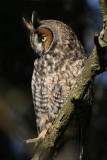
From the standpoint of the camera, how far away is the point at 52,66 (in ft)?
8.61

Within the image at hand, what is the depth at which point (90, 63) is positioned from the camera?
1.71 metres

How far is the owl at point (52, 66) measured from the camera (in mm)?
2516

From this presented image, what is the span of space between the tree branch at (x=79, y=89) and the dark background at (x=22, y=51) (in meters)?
0.84

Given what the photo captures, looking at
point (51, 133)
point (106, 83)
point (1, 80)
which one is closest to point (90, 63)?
point (51, 133)

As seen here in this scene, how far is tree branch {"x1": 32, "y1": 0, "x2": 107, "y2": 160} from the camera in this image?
1624 millimetres

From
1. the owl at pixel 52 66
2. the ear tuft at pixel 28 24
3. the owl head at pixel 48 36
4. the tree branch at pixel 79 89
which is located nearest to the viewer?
the tree branch at pixel 79 89

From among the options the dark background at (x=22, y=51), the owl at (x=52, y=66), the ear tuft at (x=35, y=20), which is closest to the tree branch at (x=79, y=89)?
the owl at (x=52, y=66)

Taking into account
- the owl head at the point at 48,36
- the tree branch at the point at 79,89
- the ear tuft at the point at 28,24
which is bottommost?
the tree branch at the point at 79,89

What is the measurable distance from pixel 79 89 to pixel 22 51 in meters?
1.57

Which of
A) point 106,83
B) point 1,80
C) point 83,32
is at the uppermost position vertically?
point 83,32

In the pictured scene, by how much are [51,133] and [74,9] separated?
6.01 feet

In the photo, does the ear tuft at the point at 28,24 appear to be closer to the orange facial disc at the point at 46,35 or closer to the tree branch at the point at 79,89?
the orange facial disc at the point at 46,35

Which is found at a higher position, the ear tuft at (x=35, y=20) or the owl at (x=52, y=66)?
the ear tuft at (x=35, y=20)

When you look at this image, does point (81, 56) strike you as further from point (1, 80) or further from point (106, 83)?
point (106, 83)
